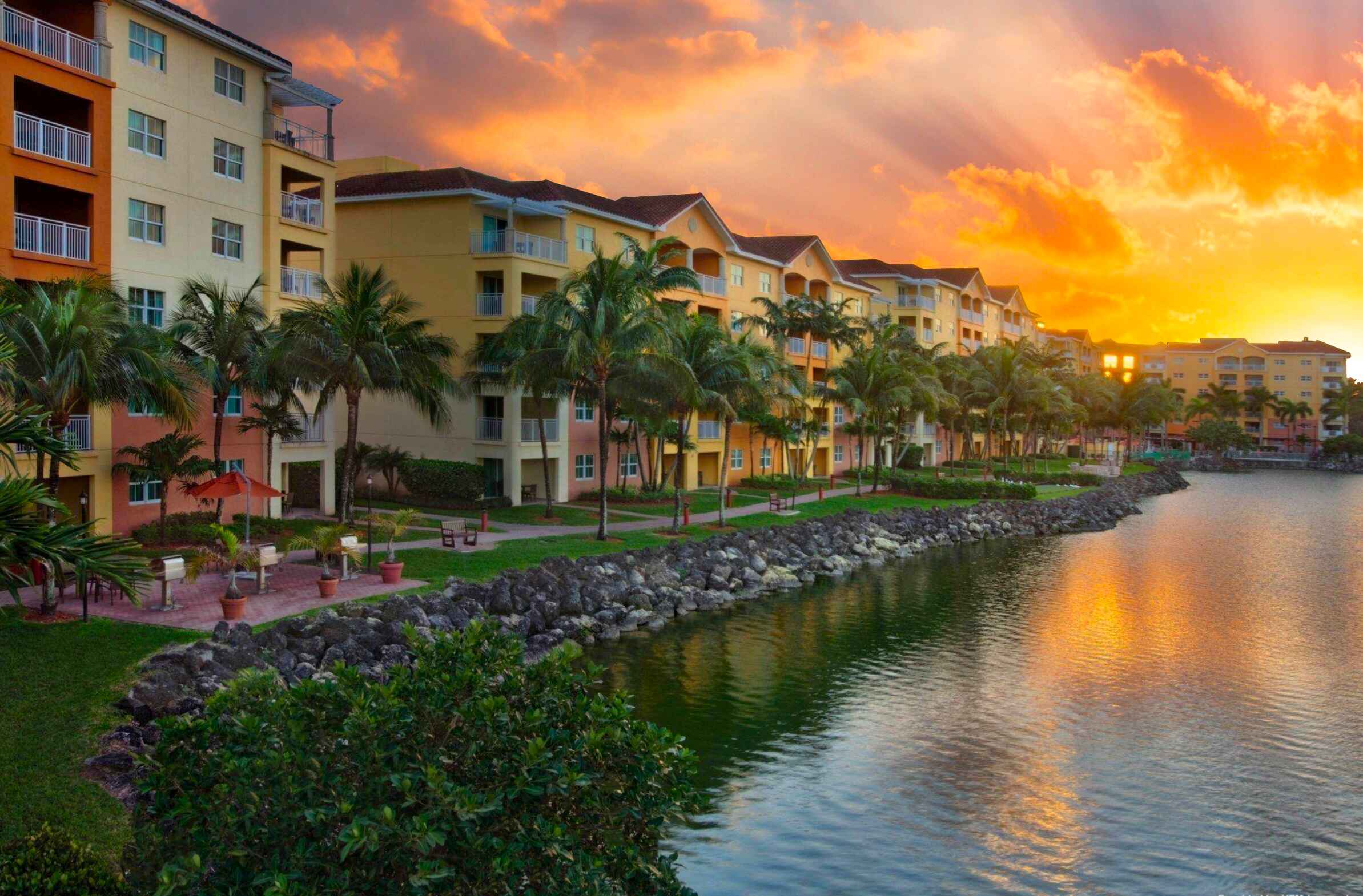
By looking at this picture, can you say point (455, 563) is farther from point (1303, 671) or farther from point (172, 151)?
point (1303, 671)

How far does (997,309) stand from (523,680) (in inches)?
4161

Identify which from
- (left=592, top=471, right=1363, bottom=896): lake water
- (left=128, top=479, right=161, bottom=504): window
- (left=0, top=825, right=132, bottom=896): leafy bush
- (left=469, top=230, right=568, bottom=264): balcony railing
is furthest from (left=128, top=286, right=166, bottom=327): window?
(left=0, top=825, right=132, bottom=896): leafy bush

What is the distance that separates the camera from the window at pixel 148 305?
106 ft

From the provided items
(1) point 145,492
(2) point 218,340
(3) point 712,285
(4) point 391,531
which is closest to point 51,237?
(2) point 218,340

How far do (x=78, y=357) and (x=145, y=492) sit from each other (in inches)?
499

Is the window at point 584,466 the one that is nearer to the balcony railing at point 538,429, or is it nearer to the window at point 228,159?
the balcony railing at point 538,429

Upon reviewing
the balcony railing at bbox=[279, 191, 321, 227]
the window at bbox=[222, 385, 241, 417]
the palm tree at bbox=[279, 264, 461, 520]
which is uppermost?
the balcony railing at bbox=[279, 191, 321, 227]

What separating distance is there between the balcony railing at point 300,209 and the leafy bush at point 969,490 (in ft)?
126

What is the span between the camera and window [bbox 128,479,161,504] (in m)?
31.6

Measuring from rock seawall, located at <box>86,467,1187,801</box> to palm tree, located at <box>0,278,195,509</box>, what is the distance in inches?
190

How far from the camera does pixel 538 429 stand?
4678cm

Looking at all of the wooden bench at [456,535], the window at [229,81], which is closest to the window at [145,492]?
the wooden bench at [456,535]

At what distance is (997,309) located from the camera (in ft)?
356

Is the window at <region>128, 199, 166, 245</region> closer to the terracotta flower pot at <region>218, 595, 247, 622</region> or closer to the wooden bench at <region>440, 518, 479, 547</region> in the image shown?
the wooden bench at <region>440, 518, 479, 547</region>
